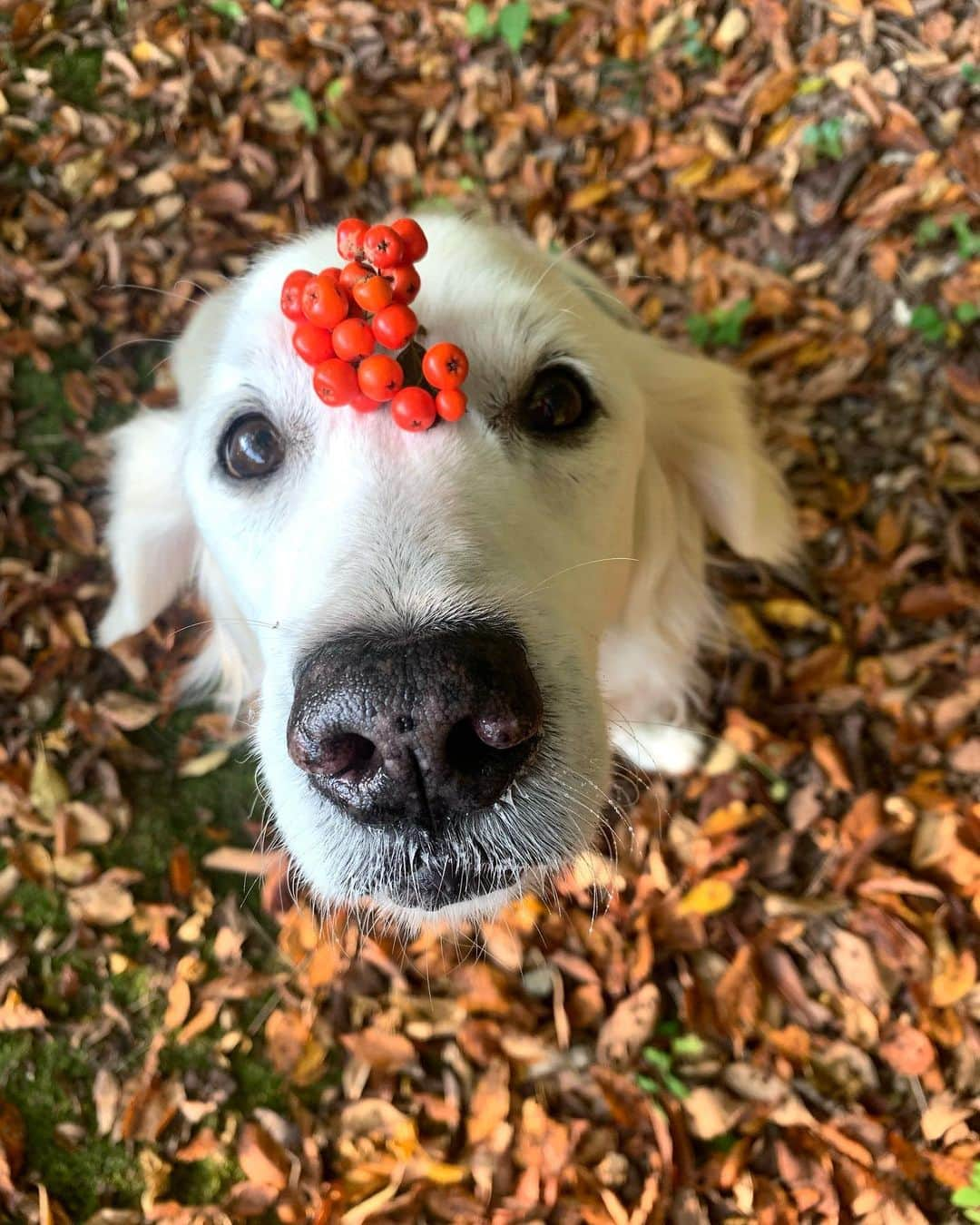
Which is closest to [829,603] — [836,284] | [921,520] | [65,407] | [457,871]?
[921,520]

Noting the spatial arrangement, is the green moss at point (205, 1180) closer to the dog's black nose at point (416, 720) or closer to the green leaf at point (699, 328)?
the dog's black nose at point (416, 720)

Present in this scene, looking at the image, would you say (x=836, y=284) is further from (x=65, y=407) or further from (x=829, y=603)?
(x=65, y=407)

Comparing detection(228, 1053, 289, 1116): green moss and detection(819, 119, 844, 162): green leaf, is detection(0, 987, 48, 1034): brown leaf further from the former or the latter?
detection(819, 119, 844, 162): green leaf

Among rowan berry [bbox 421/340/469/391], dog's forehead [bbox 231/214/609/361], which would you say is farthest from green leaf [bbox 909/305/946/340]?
rowan berry [bbox 421/340/469/391]

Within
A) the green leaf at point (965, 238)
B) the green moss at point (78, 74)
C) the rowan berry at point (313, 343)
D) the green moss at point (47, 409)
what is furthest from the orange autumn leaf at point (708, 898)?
the green moss at point (78, 74)

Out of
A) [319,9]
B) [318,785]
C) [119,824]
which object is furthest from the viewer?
[319,9]
